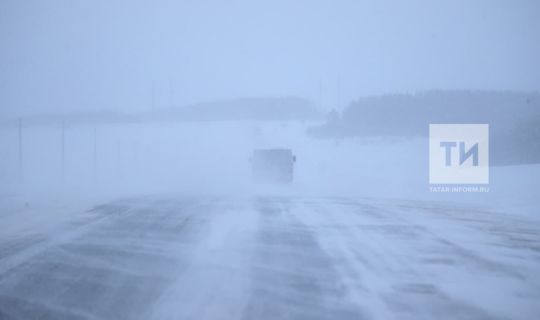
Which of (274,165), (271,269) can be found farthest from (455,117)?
(271,269)

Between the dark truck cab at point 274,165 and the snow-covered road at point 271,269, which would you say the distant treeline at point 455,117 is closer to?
the dark truck cab at point 274,165

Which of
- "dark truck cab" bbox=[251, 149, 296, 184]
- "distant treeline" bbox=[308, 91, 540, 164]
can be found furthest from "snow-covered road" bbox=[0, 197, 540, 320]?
"distant treeline" bbox=[308, 91, 540, 164]

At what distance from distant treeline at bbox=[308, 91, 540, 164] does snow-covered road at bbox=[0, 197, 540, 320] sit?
1054 inches

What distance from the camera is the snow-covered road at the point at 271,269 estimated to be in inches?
283

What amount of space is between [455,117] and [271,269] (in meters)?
48.1

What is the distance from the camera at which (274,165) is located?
115ft

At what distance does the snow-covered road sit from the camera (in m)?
7.19

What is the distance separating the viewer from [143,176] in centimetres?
4812

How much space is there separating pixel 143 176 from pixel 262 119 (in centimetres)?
3472

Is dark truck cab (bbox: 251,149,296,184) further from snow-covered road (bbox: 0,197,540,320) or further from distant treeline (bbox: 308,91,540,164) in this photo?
snow-covered road (bbox: 0,197,540,320)

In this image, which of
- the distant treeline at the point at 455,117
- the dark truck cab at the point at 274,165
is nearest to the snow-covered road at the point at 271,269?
the dark truck cab at the point at 274,165

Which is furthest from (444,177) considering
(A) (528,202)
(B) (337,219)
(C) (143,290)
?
(C) (143,290)

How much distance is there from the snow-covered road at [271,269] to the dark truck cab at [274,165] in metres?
17.8

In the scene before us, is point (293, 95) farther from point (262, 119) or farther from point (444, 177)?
point (444, 177)
